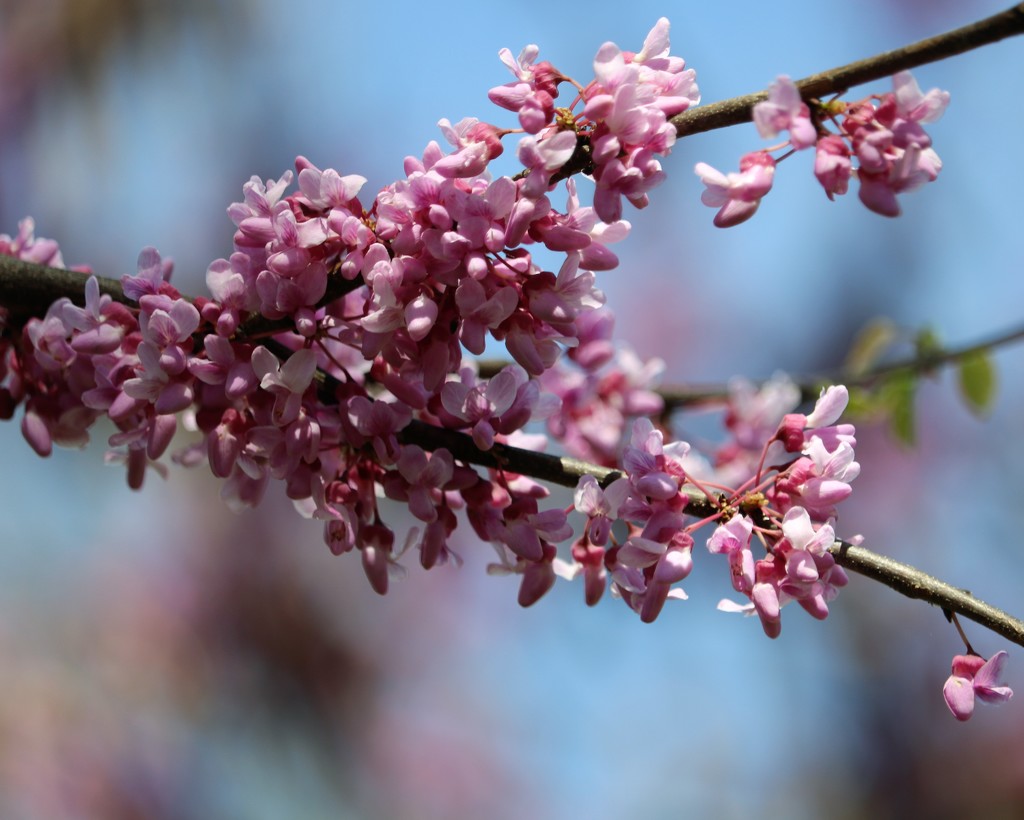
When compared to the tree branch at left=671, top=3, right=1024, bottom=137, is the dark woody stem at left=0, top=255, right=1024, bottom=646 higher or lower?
lower

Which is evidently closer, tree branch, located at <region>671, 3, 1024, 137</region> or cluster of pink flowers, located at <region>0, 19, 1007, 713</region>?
tree branch, located at <region>671, 3, 1024, 137</region>

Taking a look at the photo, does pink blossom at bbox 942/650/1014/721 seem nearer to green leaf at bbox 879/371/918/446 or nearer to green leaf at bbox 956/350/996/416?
green leaf at bbox 879/371/918/446

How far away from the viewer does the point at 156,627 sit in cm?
538

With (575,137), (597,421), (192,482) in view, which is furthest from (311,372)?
(192,482)

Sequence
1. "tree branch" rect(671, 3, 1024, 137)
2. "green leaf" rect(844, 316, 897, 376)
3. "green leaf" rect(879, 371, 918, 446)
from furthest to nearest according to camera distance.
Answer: "green leaf" rect(844, 316, 897, 376)
"green leaf" rect(879, 371, 918, 446)
"tree branch" rect(671, 3, 1024, 137)

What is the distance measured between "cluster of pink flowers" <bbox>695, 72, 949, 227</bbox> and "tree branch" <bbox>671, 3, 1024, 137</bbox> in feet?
0.07

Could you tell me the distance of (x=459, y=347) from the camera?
3.42 feet

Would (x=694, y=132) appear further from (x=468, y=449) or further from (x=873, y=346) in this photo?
(x=873, y=346)

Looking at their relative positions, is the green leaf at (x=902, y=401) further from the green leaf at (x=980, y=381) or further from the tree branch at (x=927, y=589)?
the tree branch at (x=927, y=589)

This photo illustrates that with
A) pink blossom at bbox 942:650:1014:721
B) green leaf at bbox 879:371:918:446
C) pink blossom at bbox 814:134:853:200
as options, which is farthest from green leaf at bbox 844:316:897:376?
pink blossom at bbox 814:134:853:200

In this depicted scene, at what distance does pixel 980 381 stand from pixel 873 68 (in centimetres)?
150

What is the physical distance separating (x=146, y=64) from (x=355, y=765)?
11.7 ft

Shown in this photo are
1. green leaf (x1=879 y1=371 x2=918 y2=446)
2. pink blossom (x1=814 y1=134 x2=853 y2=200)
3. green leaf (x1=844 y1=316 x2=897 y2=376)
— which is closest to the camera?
pink blossom (x1=814 y1=134 x2=853 y2=200)

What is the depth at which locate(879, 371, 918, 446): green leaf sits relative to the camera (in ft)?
6.83
